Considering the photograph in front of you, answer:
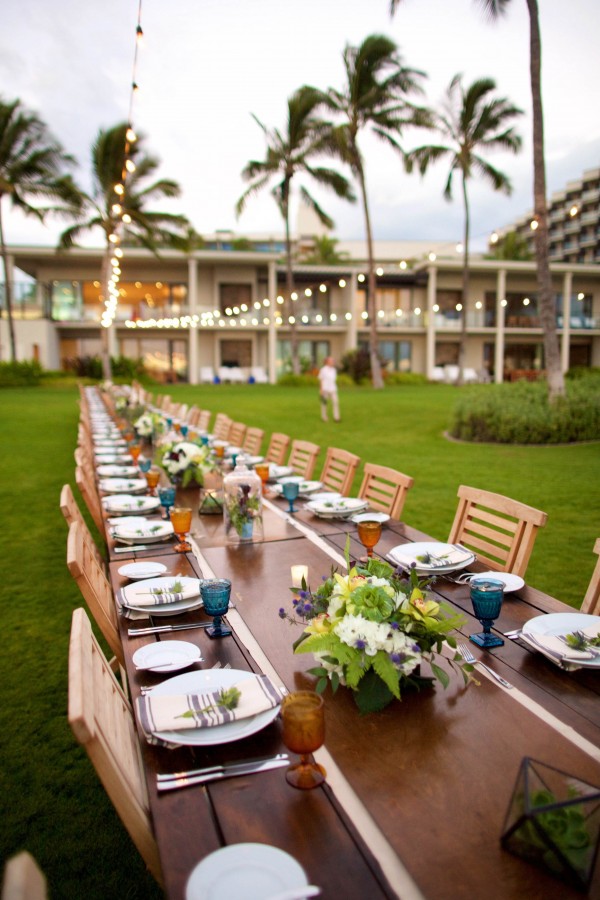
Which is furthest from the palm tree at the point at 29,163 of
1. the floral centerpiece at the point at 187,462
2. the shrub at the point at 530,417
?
the floral centerpiece at the point at 187,462

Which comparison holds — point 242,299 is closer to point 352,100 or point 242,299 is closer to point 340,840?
point 352,100

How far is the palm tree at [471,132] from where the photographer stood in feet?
78.2

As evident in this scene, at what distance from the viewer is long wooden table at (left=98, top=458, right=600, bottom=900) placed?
1.26 m

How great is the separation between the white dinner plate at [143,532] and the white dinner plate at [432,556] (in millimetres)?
1279

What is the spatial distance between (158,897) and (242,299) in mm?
31119

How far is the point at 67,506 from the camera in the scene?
349 cm

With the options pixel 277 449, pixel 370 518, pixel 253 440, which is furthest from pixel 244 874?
pixel 253 440

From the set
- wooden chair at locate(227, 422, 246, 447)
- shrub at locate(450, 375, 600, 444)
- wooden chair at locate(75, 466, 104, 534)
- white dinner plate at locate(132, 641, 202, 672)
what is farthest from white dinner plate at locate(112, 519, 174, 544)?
shrub at locate(450, 375, 600, 444)

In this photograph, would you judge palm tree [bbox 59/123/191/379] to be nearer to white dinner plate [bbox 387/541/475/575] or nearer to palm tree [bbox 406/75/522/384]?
palm tree [bbox 406/75/522/384]

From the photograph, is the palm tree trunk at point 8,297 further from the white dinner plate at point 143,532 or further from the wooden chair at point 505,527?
the wooden chair at point 505,527

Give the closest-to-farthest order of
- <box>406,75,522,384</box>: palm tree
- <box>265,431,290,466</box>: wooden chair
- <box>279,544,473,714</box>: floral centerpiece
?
<box>279,544,473,714</box>: floral centerpiece, <box>265,431,290,466</box>: wooden chair, <box>406,75,522,384</box>: palm tree

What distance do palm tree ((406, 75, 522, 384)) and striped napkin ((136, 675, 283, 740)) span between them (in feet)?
80.2

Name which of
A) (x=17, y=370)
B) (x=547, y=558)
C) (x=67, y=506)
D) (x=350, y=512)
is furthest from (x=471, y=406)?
(x=17, y=370)

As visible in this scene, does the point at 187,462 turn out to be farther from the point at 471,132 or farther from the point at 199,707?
the point at 471,132
